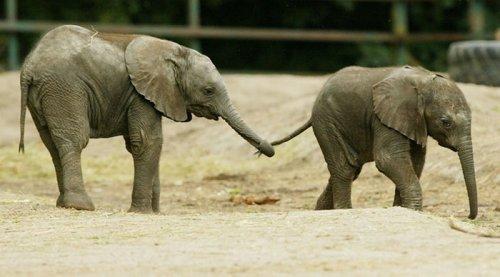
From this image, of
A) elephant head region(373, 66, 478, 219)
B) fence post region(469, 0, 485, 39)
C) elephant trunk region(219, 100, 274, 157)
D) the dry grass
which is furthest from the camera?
fence post region(469, 0, 485, 39)

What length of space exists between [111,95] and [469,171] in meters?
2.98

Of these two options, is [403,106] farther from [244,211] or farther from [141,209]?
[244,211]

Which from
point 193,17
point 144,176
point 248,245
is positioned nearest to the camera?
point 248,245

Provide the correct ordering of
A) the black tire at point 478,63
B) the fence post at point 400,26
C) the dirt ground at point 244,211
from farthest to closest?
the fence post at point 400,26
the black tire at point 478,63
the dirt ground at point 244,211

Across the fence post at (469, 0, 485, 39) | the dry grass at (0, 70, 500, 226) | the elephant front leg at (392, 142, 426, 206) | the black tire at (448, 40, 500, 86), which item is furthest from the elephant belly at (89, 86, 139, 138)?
the fence post at (469, 0, 485, 39)

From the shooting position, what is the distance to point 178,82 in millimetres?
13773

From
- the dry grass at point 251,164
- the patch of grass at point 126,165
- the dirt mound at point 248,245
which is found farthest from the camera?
the patch of grass at point 126,165

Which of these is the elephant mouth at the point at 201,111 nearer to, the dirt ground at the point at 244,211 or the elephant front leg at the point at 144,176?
the elephant front leg at the point at 144,176

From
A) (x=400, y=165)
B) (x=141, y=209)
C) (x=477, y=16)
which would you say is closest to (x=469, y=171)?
(x=400, y=165)

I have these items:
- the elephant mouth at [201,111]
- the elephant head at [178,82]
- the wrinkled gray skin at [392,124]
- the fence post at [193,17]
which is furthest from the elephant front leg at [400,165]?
the fence post at [193,17]

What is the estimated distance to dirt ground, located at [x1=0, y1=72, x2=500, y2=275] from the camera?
33.1ft

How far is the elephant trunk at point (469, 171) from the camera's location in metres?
12.5

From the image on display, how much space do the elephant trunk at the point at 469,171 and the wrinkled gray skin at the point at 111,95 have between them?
65.1 inches

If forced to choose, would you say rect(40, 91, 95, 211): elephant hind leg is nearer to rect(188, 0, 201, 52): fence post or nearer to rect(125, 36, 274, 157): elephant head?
rect(125, 36, 274, 157): elephant head
